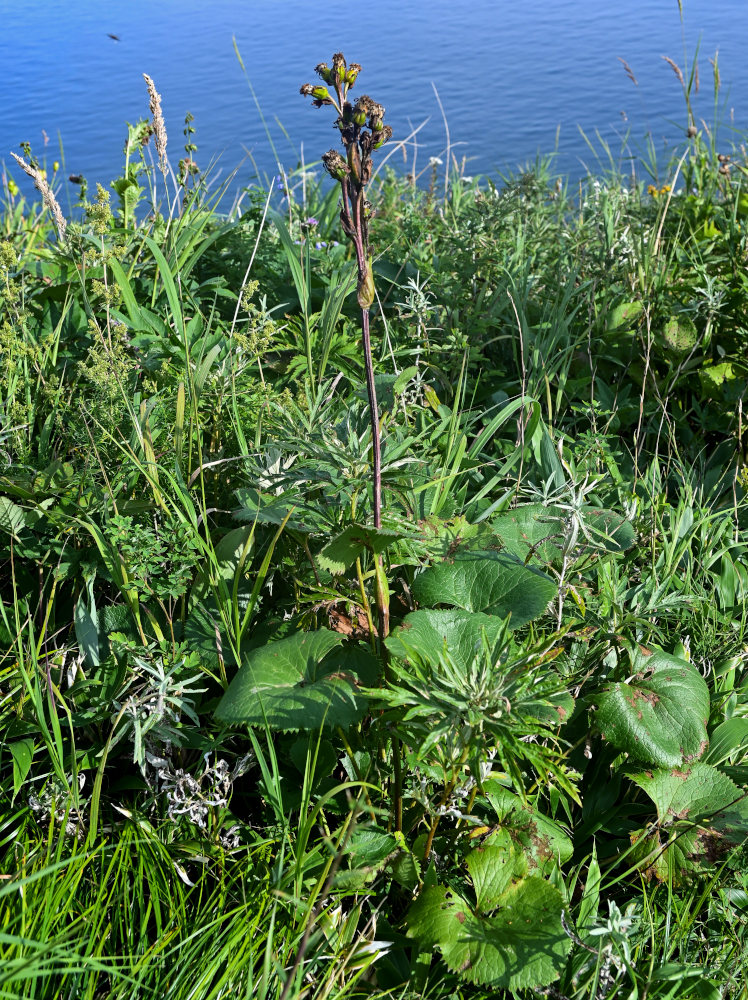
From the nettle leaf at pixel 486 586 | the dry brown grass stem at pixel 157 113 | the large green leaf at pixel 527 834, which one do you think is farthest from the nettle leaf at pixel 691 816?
the dry brown grass stem at pixel 157 113

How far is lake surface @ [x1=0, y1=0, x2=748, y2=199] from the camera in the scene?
7.70 metres

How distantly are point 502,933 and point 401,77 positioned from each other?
31.0 ft

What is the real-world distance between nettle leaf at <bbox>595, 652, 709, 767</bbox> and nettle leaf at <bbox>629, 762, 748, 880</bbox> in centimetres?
7

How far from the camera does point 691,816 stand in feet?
5.67

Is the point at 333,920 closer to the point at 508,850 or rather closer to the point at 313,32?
the point at 508,850

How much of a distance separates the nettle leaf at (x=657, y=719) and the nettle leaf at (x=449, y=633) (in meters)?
0.30

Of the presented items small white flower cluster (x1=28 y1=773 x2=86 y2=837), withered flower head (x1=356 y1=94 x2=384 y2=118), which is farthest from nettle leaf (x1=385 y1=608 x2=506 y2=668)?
withered flower head (x1=356 y1=94 x2=384 y2=118)

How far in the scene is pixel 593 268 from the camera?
123 inches

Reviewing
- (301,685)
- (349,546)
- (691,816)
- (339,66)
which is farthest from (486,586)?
(339,66)

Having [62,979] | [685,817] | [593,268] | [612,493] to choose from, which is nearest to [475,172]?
[593,268]

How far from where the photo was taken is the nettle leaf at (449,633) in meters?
1.53

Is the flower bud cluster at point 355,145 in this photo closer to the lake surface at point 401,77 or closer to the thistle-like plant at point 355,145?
the thistle-like plant at point 355,145

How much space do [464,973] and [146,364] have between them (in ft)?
5.51

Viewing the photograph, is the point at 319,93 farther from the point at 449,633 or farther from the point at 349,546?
the point at 449,633
